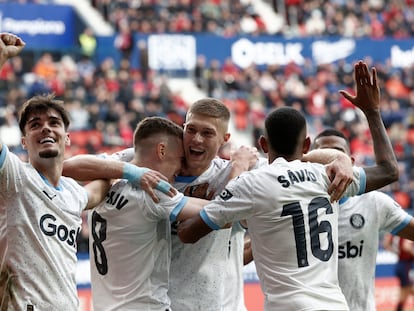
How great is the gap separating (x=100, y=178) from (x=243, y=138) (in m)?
18.6

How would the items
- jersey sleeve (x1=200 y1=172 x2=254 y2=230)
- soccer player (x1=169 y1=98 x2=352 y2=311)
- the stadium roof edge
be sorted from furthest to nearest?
the stadium roof edge < soccer player (x1=169 y1=98 x2=352 y2=311) < jersey sleeve (x1=200 y1=172 x2=254 y2=230)

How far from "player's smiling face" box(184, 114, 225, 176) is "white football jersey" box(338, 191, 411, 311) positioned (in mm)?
1496

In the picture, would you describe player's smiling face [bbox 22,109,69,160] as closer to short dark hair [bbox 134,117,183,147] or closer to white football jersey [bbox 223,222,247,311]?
short dark hair [bbox 134,117,183,147]

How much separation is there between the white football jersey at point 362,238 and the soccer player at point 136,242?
168 centimetres

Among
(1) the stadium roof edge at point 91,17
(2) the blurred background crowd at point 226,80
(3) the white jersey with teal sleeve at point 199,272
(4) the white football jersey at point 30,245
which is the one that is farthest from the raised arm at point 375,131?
(1) the stadium roof edge at point 91,17

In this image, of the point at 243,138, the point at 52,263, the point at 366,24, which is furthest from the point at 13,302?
the point at 366,24

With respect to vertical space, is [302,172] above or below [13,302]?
above

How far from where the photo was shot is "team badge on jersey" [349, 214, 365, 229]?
7.22 metres

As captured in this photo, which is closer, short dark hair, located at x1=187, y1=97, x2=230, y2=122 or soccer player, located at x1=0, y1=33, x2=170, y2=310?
soccer player, located at x1=0, y1=33, x2=170, y2=310

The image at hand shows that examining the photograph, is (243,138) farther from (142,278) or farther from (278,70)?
(142,278)

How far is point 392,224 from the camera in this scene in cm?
732

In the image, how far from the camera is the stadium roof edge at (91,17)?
26.7 metres

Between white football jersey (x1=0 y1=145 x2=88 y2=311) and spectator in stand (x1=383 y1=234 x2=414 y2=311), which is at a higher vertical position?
white football jersey (x1=0 y1=145 x2=88 y2=311)

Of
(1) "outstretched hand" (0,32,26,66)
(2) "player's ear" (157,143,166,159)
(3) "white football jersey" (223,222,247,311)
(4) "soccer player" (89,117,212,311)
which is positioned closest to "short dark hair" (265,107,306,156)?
(4) "soccer player" (89,117,212,311)
